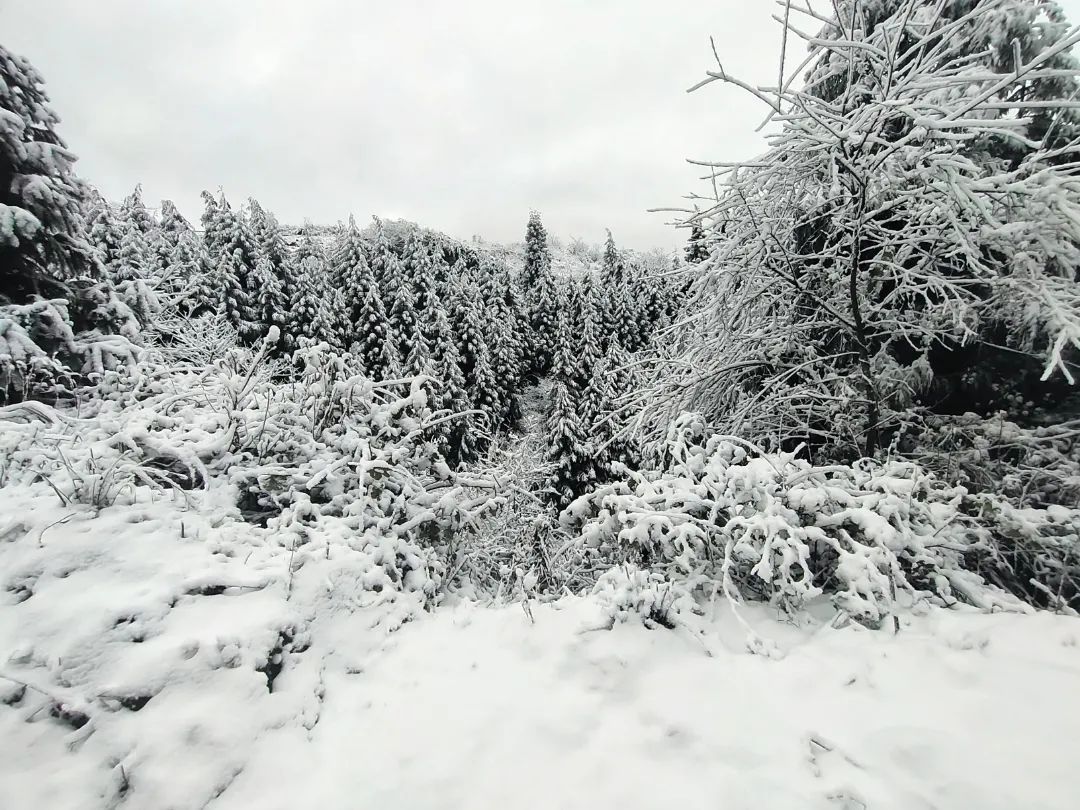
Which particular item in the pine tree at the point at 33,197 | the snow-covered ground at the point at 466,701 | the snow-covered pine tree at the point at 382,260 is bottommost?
the snow-covered ground at the point at 466,701

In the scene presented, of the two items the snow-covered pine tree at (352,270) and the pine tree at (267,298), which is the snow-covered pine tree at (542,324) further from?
the pine tree at (267,298)

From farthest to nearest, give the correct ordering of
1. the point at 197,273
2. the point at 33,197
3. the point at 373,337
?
the point at 373,337 → the point at 197,273 → the point at 33,197

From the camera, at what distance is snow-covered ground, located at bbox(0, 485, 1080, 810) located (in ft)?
6.31

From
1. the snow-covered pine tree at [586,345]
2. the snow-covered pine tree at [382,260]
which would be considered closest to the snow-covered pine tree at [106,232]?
the snow-covered pine tree at [382,260]

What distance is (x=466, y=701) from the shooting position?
8.34 ft

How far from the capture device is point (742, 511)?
11.0 ft

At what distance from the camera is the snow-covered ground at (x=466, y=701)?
1922 millimetres

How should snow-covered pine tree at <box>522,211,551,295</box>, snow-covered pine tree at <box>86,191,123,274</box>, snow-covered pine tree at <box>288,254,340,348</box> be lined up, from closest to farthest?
snow-covered pine tree at <box>86,191,123,274</box> → snow-covered pine tree at <box>288,254,340,348</box> → snow-covered pine tree at <box>522,211,551,295</box>

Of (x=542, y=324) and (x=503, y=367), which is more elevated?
(x=542, y=324)

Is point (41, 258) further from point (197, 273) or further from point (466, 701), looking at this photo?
point (197, 273)

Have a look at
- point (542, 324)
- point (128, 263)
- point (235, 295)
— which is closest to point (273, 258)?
point (235, 295)

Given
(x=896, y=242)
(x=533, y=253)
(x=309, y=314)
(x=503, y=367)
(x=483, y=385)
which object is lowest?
(x=483, y=385)

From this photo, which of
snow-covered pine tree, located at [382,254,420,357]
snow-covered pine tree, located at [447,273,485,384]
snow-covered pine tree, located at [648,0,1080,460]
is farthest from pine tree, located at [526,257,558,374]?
snow-covered pine tree, located at [648,0,1080,460]

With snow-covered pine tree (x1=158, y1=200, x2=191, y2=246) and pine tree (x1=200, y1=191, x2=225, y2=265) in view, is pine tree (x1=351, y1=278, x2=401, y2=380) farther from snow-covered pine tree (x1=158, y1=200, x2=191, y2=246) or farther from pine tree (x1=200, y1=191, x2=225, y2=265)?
snow-covered pine tree (x1=158, y1=200, x2=191, y2=246)
